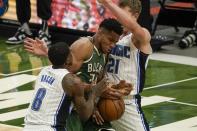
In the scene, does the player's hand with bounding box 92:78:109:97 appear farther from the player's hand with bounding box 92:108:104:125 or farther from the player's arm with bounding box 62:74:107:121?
the player's hand with bounding box 92:108:104:125

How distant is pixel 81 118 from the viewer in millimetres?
5992

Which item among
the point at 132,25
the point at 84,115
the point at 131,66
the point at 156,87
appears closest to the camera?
the point at 84,115

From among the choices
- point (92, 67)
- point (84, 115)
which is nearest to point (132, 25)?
point (92, 67)

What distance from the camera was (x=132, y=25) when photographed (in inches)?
238

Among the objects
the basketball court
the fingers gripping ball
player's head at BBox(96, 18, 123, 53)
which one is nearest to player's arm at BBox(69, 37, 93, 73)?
player's head at BBox(96, 18, 123, 53)

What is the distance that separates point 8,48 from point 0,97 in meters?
4.11

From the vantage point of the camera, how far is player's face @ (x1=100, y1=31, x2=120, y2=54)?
6.18 m

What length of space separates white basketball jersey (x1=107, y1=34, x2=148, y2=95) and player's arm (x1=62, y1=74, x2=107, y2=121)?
0.46m

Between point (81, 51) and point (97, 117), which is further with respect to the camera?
point (97, 117)

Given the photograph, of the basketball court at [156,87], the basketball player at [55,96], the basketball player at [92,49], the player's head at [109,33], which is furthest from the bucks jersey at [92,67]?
the basketball court at [156,87]

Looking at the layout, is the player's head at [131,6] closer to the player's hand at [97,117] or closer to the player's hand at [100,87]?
the player's hand at [100,87]

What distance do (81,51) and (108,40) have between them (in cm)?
28

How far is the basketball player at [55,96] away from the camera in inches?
224

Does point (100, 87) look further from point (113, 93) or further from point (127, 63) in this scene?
point (127, 63)
